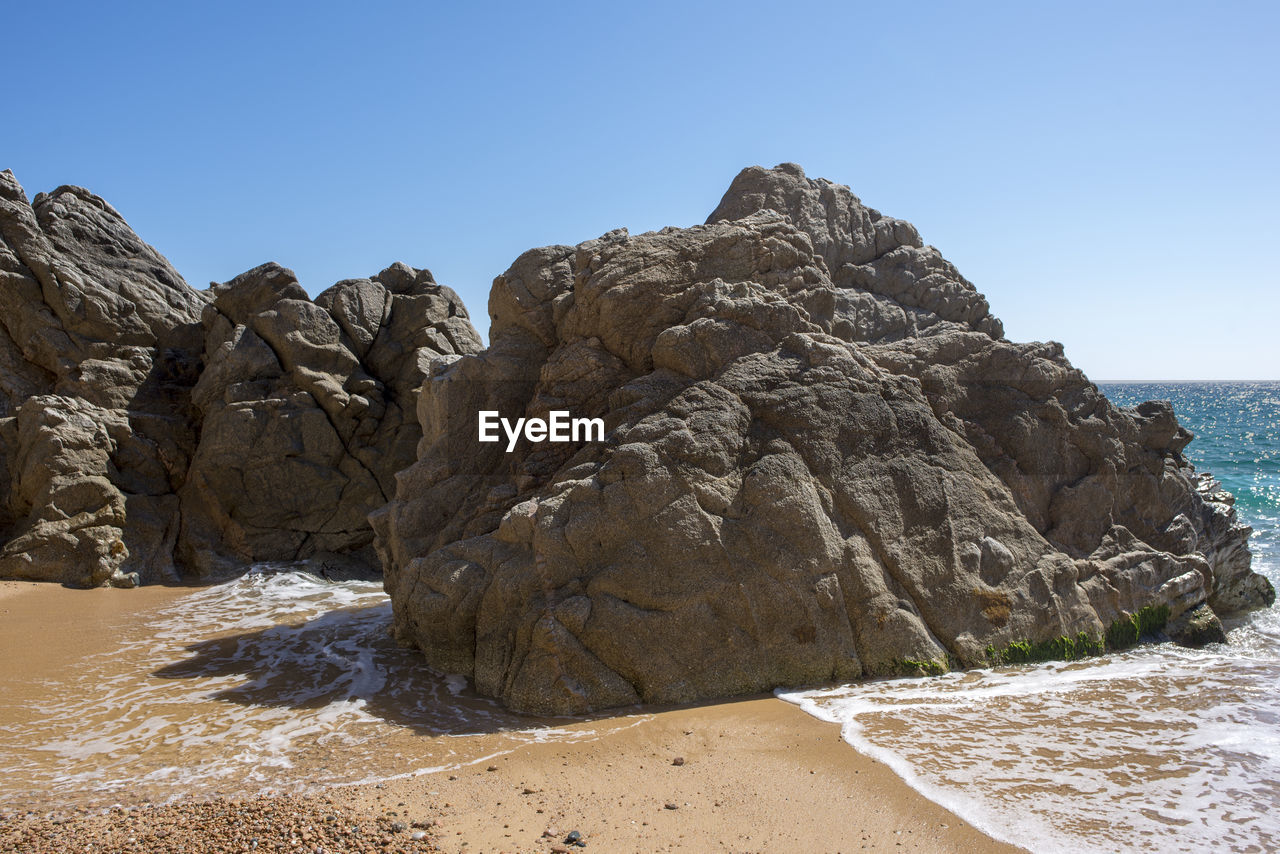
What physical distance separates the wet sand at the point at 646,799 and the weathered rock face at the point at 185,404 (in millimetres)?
8490

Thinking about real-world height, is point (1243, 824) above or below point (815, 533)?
below

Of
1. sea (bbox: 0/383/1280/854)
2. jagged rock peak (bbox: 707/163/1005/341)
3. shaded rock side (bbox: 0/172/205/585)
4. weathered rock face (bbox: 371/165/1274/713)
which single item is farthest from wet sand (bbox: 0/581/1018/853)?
shaded rock side (bbox: 0/172/205/585)

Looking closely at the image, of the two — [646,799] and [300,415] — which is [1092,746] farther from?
[300,415]

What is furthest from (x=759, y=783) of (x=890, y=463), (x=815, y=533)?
(x=890, y=463)

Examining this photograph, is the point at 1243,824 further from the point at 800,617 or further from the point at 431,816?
the point at 431,816

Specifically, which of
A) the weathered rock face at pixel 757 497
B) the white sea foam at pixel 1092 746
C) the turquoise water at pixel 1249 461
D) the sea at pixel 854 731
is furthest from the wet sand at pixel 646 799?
the turquoise water at pixel 1249 461

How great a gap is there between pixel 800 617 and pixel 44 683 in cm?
706

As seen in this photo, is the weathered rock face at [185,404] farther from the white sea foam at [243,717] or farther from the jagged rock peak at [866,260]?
the jagged rock peak at [866,260]

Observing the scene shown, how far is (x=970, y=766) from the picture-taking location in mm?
5711

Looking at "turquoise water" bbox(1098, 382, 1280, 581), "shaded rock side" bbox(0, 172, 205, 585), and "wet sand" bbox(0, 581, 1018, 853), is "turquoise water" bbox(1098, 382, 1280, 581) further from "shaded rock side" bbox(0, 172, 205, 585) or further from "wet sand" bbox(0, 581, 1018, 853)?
"shaded rock side" bbox(0, 172, 205, 585)

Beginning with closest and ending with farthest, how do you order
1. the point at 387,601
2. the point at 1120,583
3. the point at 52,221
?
1. the point at 1120,583
2. the point at 387,601
3. the point at 52,221

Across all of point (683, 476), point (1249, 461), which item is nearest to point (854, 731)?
point (683, 476)

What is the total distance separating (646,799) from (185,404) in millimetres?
12883

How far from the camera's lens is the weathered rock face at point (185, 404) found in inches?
507
